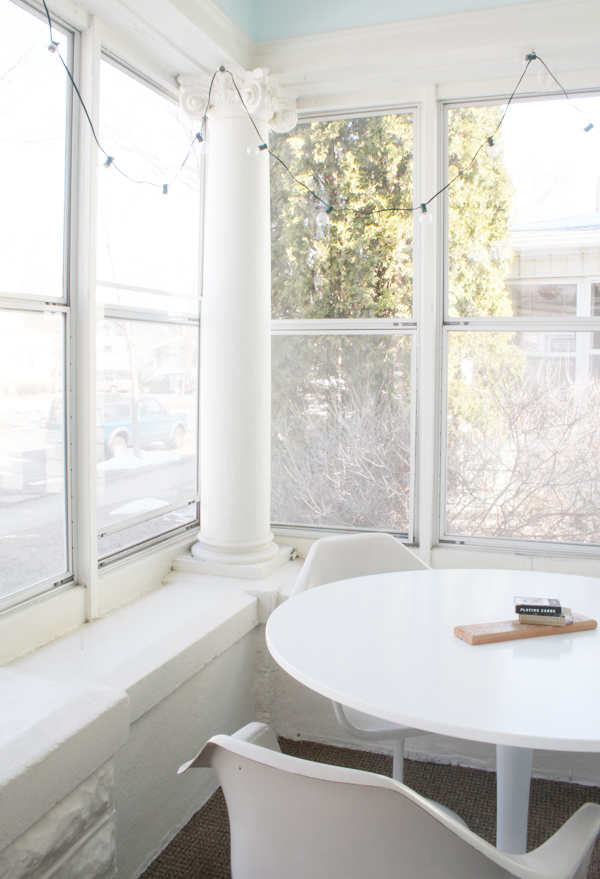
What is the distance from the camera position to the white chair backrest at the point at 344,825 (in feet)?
3.30

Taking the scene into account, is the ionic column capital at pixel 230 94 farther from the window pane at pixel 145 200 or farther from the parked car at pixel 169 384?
the parked car at pixel 169 384

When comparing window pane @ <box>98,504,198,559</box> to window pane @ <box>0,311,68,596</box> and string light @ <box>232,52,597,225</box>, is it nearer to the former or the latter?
window pane @ <box>0,311,68,596</box>

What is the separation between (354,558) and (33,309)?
148cm

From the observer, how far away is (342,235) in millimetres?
3359

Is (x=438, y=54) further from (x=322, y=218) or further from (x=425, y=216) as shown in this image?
(x=322, y=218)

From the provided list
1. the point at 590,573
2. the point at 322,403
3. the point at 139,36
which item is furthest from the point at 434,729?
the point at 139,36

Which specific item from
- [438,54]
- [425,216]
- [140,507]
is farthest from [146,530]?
[438,54]

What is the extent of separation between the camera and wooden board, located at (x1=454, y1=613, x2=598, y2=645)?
65.6 inches

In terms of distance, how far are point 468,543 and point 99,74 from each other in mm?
2559

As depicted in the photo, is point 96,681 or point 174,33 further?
point 174,33

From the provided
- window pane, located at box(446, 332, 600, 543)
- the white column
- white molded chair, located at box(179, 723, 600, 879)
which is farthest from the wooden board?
the white column

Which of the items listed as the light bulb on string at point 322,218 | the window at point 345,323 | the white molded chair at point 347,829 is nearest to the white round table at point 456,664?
the white molded chair at point 347,829

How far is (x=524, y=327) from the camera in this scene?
312 cm

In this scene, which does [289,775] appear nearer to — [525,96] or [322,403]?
[322,403]
